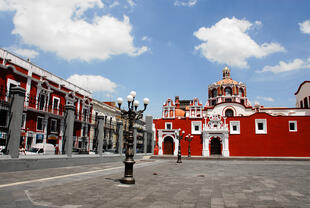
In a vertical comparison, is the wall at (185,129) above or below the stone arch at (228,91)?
below

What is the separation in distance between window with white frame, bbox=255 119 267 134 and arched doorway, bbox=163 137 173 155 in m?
12.6

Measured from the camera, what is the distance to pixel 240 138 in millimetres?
35094

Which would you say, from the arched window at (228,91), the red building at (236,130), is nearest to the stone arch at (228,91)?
the arched window at (228,91)

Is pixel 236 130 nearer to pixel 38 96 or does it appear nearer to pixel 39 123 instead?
pixel 39 123

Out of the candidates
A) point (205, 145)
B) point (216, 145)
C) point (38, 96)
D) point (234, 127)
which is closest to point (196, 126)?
point (205, 145)

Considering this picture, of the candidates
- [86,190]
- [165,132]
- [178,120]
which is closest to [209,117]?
[178,120]

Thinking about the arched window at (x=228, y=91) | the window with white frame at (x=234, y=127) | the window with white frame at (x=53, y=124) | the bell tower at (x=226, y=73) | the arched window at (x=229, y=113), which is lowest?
the window with white frame at (x=53, y=124)

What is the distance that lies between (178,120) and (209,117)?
4.72m

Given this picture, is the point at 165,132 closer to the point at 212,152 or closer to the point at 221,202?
the point at 212,152

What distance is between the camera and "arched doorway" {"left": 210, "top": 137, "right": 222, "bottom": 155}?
35.8 m

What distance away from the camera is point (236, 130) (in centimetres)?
3559

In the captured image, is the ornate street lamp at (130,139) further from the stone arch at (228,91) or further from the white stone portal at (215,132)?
the stone arch at (228,91)

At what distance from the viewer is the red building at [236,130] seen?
33.8 meters

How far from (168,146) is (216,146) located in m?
7.23
